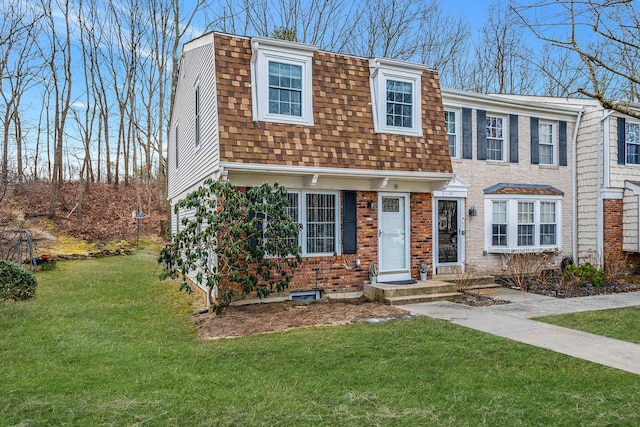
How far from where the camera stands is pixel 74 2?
22547mm

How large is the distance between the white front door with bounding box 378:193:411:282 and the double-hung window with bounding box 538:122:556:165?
226 inches

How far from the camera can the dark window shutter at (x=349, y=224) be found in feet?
32.0

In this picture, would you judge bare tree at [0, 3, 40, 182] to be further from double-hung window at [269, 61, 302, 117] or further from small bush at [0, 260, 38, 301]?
double-hung window at [269, 61, 302, 117]

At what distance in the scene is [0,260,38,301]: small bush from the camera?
9602 mm

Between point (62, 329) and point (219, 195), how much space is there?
3.28 metres

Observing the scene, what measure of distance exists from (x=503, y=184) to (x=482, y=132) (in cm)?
161

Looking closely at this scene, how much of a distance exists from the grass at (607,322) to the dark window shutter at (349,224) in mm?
3896

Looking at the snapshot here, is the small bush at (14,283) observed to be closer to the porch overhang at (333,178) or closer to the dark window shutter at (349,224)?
the porch overhang at (333,178)

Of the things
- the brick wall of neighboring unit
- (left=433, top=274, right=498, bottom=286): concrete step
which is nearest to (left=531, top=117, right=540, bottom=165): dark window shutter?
the brick wall of neighboring unit

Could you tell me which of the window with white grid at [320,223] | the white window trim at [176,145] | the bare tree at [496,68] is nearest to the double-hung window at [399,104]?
the window with white grid at [320,223]

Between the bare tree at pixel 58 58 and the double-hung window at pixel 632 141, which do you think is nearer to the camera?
the double-hung window at pixel 632 141

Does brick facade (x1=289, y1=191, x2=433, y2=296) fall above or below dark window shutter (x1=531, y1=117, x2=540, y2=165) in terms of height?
below

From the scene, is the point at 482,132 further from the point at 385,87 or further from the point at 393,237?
the point at 393,237

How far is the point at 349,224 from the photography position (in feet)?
32.2
